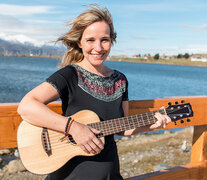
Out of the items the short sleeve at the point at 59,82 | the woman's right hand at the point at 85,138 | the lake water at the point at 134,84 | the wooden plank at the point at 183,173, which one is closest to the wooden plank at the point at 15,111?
the short sleeve at the point at 59,82

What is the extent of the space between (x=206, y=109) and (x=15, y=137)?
2273mm

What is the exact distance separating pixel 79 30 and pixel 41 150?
45.1 inches

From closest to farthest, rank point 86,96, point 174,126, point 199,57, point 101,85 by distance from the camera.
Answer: point 86,96
point 101,85
point 174,126
point 199,57

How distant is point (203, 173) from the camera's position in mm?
3102

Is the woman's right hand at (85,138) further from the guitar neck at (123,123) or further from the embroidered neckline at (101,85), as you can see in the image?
the embroidered neckline at (101,85)

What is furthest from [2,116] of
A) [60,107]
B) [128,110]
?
[128,110]

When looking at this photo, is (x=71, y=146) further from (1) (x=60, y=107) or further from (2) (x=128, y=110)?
(2) (x=128, y=110)

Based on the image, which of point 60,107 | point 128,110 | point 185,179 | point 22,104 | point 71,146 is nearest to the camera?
point 22,104

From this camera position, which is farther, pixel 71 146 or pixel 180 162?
pixel 180 162

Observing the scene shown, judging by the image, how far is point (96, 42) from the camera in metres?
2.26

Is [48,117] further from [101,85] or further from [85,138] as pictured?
[101,85]

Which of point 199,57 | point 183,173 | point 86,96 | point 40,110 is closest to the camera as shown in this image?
point 40,110

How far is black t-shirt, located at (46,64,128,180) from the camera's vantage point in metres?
2.08

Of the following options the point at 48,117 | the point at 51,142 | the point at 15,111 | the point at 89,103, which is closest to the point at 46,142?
the point at 51,142
